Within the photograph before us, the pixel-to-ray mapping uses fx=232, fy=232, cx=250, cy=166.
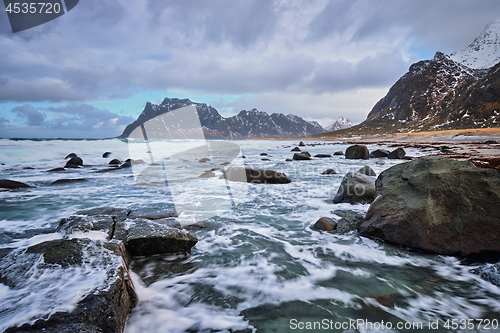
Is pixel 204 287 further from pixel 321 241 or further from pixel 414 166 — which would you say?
pixel 414 166

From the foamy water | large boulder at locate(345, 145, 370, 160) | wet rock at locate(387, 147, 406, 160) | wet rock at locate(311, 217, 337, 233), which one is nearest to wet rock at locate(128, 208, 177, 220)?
the foamy water

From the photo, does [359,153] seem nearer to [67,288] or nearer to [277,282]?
[277,282]

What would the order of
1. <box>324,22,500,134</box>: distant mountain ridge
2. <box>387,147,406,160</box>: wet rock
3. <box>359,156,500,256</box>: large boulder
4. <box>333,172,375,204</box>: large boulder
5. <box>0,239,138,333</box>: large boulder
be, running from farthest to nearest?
1. <box>324,22,500,134</box>: distant mountain ridge
2. <box>387,147,406,160</box>: wet rock
3. <box>333,172,375,204</box>: large boulder
4. <box>359,156,500,256</box>: large boulder
5. <box>0,239,138,333</box>: large boulder

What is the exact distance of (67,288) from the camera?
2104 millimetres

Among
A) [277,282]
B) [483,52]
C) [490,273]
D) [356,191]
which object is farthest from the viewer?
[483,52]

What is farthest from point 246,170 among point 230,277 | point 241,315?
point 241,315

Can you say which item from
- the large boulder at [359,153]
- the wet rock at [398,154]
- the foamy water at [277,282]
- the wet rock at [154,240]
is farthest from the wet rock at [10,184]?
the wet rock at [398,154]

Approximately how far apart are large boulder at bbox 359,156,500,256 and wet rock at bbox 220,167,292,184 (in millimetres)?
5239

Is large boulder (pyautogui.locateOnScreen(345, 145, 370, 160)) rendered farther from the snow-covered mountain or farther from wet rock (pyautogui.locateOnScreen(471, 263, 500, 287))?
the snow-covered mountain

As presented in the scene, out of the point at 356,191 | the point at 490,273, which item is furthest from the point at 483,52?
the point at 490,273

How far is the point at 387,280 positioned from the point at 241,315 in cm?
197

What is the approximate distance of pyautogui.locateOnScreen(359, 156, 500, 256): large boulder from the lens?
11.4ft

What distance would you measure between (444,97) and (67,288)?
527ft

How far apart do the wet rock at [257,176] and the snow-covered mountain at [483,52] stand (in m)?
226
